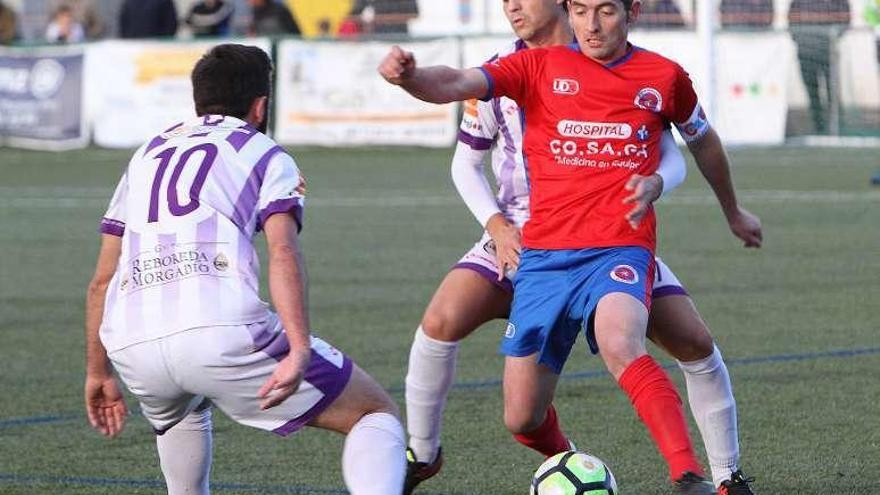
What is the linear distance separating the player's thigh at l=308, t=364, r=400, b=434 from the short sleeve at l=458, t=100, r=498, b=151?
149 cm

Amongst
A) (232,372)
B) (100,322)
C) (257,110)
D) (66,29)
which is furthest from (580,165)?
(66,29)

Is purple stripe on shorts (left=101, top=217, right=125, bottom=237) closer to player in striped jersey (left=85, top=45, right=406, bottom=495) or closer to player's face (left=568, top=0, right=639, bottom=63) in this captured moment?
player in striped jersey (left=85, top=45, right=406, bottom=495)

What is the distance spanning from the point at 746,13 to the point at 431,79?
2087 cm

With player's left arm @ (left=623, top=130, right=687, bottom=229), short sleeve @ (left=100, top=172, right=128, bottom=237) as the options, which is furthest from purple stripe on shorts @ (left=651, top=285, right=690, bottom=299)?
short sleeve @ (left=100, top=172, right=128, bottom=237)

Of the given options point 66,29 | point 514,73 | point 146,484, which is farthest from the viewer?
point 66,29

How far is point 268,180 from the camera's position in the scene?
15.3 feet

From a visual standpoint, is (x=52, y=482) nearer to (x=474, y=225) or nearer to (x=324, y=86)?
(x=474, y=225)

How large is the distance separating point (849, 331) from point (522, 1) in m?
3.96

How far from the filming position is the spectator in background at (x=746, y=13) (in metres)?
25.3

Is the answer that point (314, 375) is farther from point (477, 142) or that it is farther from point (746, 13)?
point (746, 13)

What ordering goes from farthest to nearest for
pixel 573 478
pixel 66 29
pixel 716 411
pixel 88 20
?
pixel 88 20
pixel 66 29
pixel 716 411
pixel 573 478

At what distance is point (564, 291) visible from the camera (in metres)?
5.39

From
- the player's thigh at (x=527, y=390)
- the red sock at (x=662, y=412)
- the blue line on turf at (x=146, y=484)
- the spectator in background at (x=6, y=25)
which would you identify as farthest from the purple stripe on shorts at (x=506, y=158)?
the spectator in background at (x=6, y=25)

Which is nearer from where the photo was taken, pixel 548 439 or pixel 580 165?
pixel 580 165
